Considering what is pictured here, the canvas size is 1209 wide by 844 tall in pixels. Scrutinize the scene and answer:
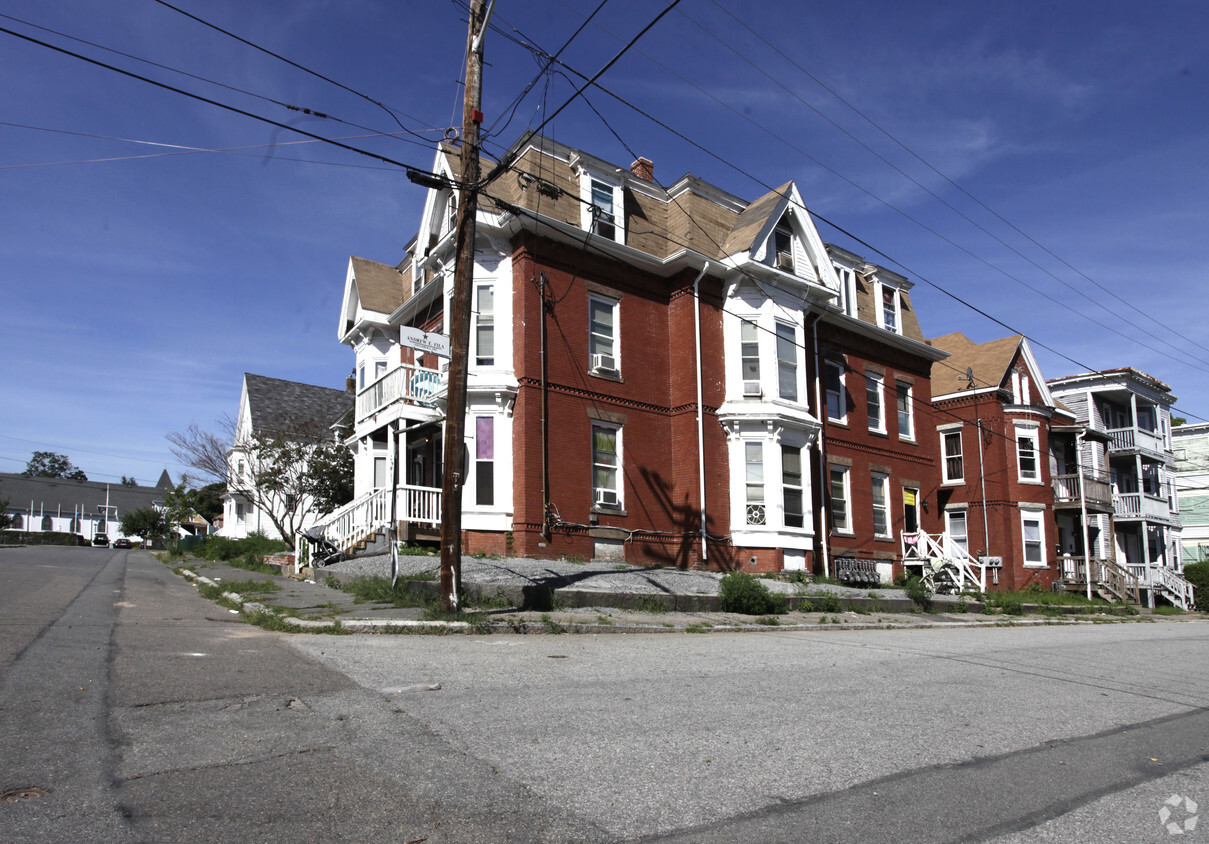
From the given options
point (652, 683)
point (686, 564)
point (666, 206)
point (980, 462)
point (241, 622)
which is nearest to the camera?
point (652, 683)

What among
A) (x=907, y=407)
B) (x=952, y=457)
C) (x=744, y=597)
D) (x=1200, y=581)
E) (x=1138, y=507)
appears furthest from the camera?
(x=1138, y=507)

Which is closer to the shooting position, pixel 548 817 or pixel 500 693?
pixel 548 817

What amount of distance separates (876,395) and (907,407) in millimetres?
1846

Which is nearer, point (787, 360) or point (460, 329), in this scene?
point (460, 329)

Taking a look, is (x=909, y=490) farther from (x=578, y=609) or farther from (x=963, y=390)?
(x=578, y=609)

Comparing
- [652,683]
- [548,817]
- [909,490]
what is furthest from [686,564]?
[548,817]

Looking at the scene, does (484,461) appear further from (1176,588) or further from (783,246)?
(1176,588)

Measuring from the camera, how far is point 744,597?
15375mm

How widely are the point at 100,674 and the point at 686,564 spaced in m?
15.5

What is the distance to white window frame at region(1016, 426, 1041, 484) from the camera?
3217cm

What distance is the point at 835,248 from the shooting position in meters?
27.0

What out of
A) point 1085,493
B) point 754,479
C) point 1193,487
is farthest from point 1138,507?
point 754,479

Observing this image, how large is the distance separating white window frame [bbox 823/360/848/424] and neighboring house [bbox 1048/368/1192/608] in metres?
17.1

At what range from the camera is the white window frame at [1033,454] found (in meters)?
32.2
